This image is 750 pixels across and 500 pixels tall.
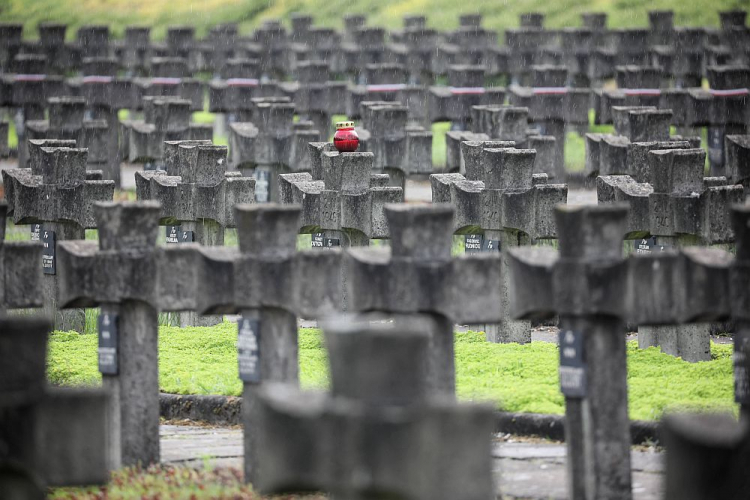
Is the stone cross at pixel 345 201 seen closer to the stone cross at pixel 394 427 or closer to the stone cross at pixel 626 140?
the stone cross at pixel 626 140

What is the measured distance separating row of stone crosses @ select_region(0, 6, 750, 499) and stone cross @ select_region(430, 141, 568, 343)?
0.07ft

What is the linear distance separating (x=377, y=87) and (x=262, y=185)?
6443 millimetres

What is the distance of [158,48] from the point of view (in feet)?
116

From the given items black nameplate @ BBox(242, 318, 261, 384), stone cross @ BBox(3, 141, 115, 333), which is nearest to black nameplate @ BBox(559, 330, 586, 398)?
black nameplate @ BBox(242, 318, 261, 384)

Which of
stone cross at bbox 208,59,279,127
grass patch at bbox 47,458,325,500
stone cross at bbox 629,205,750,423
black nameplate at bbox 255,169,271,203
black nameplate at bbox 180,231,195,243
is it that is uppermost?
stone cross at bbox 208,59,279,127

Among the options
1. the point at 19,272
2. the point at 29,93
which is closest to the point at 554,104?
the point at 29,93

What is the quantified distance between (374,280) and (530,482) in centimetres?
174

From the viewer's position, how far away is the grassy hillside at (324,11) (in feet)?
130

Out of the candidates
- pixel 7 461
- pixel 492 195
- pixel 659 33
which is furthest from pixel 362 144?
pixel 659 33

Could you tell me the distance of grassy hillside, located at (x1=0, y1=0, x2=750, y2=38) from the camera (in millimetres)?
39656

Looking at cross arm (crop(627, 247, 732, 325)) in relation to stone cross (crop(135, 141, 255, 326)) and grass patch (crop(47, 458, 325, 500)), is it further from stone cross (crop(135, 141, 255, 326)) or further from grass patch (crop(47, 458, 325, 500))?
stone cross (crop(135, 141, 255, 326))

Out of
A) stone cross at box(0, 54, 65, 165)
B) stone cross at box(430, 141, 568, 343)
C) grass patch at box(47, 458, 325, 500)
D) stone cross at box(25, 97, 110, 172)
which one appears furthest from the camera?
stone cross at box(0, 54, 65, 165)

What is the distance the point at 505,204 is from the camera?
48.4 feet

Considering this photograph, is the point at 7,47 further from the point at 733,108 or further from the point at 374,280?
the point at 374,280
